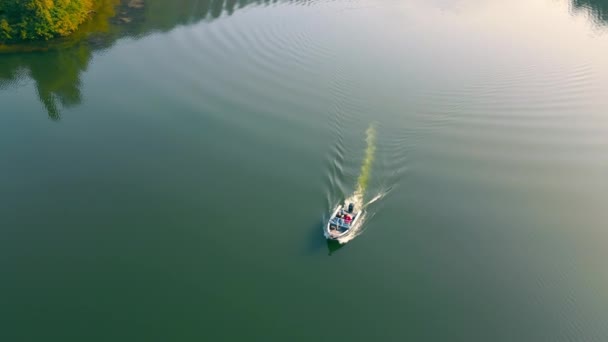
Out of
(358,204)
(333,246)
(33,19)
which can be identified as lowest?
(333,246)

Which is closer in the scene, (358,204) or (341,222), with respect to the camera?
(341,222)

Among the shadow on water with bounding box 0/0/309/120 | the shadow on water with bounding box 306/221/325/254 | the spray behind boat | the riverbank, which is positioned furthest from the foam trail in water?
the riverbank

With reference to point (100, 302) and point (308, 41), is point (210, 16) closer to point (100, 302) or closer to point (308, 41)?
point (308, 41)

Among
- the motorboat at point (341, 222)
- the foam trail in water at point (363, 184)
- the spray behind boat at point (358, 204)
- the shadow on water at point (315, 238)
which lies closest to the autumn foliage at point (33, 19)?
the foam trail in water at point (363, 184)

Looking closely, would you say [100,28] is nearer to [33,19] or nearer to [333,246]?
[33,19]

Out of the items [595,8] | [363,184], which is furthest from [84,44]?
[595,8]

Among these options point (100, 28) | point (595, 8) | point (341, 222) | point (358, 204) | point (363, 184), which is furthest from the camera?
point (595, 8)

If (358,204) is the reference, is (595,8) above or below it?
above
